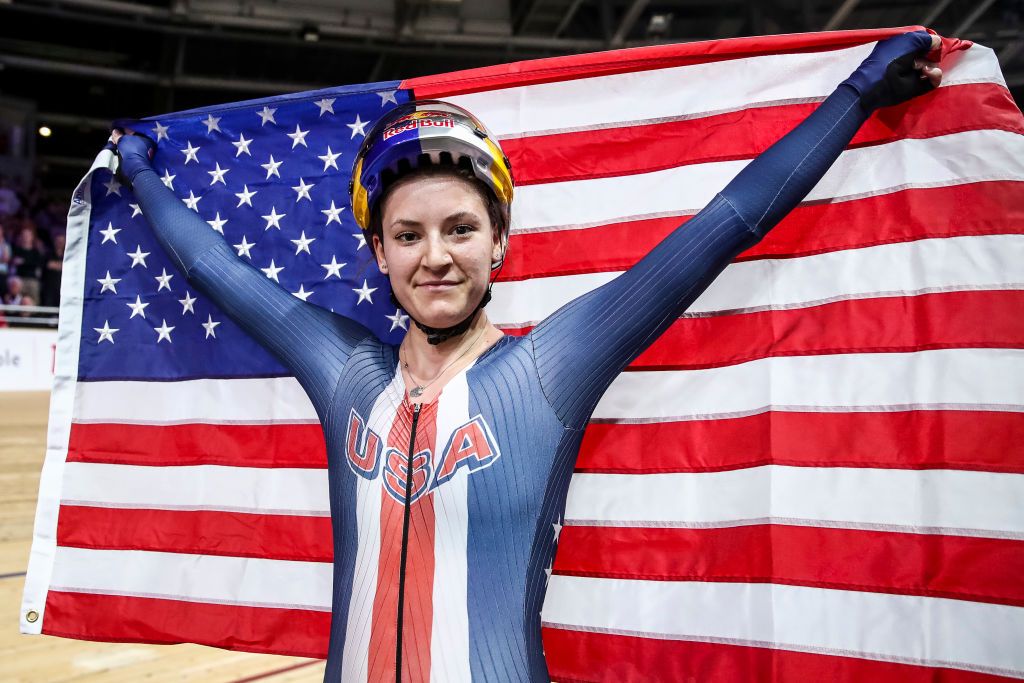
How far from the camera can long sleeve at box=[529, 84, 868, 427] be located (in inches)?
71.1

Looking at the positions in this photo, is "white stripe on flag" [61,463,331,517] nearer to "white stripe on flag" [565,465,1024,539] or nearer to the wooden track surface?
the wooden track surface

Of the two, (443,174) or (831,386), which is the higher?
→ (443,174)

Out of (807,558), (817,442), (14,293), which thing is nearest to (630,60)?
(817,442)

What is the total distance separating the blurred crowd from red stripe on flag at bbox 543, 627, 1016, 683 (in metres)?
10.8

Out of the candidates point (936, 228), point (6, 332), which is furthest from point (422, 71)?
point (936, 228)

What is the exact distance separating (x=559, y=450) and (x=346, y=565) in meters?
0.62

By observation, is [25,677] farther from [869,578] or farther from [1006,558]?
[1006,558]

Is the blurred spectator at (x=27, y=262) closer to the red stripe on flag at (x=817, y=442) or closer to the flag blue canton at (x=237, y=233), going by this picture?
the flag blue canton at (x=237, y=233)

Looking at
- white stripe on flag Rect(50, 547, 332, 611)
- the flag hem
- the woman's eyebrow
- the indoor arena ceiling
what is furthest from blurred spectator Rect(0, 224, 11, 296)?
the woman's eyebrow

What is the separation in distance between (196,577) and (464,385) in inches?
58.6

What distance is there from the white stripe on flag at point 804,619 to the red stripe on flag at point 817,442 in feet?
1.20

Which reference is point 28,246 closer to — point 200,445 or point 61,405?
point 61,405

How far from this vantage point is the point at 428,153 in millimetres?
1780

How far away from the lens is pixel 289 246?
8.75 ft
